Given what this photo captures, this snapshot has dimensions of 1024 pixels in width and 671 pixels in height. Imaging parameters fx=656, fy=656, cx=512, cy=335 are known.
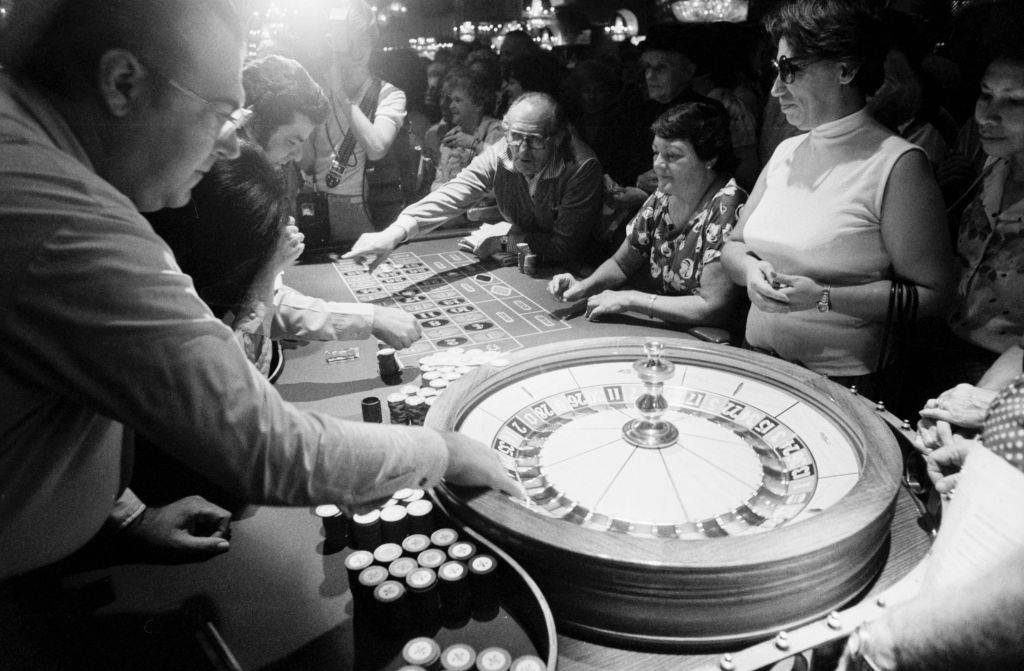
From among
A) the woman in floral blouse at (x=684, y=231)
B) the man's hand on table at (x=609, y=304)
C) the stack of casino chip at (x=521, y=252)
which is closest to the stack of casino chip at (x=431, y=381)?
the man's hand on table at (x=609, y=304)

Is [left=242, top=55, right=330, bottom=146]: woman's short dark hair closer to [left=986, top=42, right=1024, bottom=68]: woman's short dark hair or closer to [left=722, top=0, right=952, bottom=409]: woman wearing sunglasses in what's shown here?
[left=722, top=0, right=952, bottom=409]: woman wearing sunglasses

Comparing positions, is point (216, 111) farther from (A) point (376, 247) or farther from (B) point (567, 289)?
(A) point (376, 247)

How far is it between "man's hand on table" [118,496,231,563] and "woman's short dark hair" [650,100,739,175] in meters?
2.25

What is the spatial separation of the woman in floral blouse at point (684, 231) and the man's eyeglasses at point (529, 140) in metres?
0.70

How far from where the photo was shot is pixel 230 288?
6.00 ft

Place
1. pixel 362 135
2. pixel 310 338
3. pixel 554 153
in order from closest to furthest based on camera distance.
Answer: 1. pixel 310 338
2. pixel 554 153
3. pixel 362 135

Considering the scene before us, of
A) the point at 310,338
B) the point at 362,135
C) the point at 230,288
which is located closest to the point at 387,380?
the point at 310,338

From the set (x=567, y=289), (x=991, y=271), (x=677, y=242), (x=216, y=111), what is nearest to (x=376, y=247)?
(x=567, y=289)

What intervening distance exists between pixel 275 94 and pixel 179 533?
2.03 m

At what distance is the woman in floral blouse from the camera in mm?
2543

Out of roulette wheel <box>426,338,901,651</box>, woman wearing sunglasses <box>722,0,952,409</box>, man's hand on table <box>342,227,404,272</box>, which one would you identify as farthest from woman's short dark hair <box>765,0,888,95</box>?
man's hand on table <box>342,227,404,272</box>

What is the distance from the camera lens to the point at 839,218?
201 centimetres

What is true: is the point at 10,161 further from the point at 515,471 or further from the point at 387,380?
the point at 387,380

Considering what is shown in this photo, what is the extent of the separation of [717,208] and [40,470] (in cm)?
242
